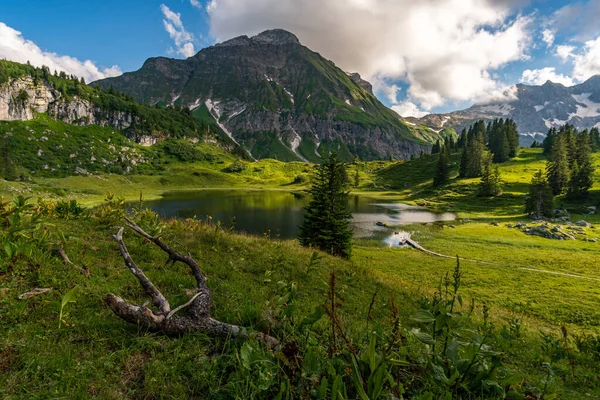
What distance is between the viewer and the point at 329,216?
80.3 feet

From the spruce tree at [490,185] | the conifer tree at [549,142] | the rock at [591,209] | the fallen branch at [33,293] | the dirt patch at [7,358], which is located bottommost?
the rock at [591,209]

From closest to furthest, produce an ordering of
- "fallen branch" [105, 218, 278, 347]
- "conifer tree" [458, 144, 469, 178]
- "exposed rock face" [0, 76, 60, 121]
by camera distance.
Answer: "fallen branch" [105, 218, 278, 347] → "conifer tree" [458, 144, 469, 178] → "exposed rock face" [0, 76, 60, 121]

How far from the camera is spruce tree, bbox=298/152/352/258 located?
79.3ft

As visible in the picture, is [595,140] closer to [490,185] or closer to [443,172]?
[443,172]

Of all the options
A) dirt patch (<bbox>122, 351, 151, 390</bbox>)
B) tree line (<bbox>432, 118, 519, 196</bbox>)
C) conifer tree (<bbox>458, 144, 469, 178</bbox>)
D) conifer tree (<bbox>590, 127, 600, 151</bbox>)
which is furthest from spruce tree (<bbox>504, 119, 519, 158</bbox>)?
dirt patch (<bbox>122, 351, 151, 390</bbox>)

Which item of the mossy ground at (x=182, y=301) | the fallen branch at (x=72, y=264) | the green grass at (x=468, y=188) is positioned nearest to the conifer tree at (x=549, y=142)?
the green grass at (x=468, y=188)

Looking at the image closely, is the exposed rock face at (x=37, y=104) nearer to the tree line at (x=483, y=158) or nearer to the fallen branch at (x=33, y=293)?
the tree line at (x=483, y=158)

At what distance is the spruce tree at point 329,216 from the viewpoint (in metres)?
24.2

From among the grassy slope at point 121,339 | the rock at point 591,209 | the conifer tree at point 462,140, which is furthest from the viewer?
the conifer tree at point 462,140

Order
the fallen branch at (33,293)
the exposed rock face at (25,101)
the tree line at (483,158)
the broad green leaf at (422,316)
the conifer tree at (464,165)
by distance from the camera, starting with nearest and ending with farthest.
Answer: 1. the broad green leaf at (422,316)
2. the fallen branch at (33,293)
3. the tree line at (483,158)
4. the conifer tree at (464,165)
5. the exposed rock face at (25,101)

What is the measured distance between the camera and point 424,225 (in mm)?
57250

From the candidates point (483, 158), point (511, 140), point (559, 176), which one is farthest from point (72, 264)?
point (511, 140)

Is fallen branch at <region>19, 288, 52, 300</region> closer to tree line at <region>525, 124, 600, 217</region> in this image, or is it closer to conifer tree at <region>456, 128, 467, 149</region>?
tree line at <region>525, 124, 600, 217</region>

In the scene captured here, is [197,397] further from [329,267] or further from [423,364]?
[329,267]
